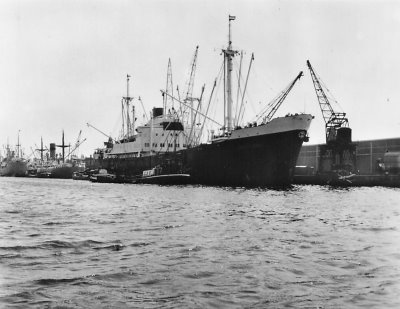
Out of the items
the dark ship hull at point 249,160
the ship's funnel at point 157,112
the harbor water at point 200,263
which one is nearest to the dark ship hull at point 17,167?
the ship's funnel at point 157,112

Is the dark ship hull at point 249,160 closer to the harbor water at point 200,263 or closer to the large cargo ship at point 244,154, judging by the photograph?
the large cargo ship at point 244,154

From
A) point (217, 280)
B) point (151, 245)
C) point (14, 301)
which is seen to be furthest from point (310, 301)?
point (151, 245)

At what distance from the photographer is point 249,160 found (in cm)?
6247

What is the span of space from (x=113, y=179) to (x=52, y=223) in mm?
66360

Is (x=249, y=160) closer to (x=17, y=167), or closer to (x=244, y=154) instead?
(x=244, y=154)

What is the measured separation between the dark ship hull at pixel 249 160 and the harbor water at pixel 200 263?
3652cm

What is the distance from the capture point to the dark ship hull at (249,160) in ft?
201

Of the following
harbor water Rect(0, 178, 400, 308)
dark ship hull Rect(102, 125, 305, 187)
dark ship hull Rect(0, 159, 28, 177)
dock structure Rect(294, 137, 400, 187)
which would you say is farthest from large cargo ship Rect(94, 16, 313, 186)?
dark ship hull Rect(0, 159, 28, 177)

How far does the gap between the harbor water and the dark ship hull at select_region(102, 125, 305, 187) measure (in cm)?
3652

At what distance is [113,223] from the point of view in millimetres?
23219

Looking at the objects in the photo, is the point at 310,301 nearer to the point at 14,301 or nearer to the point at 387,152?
the point at 14,301

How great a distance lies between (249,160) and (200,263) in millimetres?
49521

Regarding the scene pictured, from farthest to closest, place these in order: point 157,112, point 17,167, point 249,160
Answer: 1. point 17,167
2. point 157,112
3. point 249,160

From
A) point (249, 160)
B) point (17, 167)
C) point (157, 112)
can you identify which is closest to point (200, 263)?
point (249, 160)
